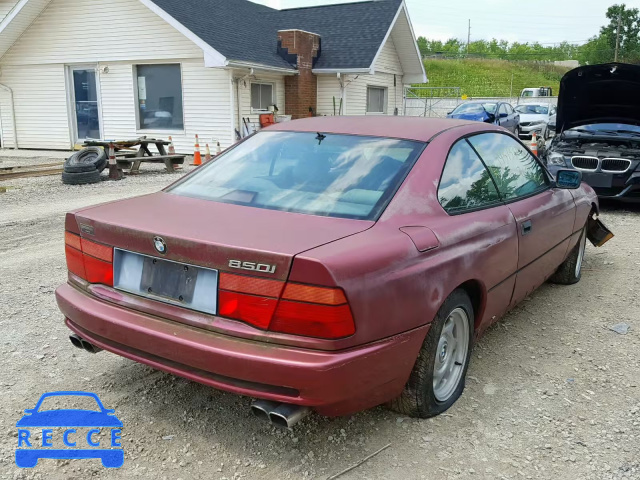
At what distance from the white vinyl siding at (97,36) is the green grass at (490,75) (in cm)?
3632

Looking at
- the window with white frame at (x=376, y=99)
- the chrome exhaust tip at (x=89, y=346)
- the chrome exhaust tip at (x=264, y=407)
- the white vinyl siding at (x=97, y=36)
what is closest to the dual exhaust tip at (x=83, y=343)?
the chrome exhaust tip at (x=89, y=346)

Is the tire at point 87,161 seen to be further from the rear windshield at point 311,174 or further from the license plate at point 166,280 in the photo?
the license plate at point 166,280

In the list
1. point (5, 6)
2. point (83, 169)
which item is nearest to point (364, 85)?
point (83, 169)

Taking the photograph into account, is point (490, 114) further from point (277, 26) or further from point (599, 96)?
point (599, 96)

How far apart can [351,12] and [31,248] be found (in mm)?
17892

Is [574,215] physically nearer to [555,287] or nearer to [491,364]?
[555,287]

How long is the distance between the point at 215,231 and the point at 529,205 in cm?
223

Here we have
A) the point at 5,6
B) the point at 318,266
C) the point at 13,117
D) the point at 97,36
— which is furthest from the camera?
the point at 5,6

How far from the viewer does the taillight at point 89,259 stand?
9.05ft

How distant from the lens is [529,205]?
12.3 feet

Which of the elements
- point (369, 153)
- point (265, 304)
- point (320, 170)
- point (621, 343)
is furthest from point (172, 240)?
point (621, 343)

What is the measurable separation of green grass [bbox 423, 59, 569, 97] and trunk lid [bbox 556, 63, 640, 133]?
40.2 meters

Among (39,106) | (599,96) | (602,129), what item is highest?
(599,96)

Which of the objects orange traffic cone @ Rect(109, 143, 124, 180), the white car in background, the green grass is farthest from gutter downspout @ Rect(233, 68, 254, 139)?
the green grass
